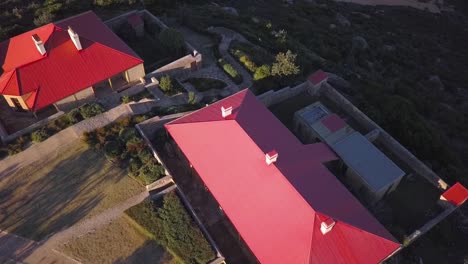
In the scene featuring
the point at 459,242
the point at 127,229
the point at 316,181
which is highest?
the point at 316,181

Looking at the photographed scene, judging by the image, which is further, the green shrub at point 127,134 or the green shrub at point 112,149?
the green shrub at point 127,134

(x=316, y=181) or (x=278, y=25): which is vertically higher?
(x=316, y=181)

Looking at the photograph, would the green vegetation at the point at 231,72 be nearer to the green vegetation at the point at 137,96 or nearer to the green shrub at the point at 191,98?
the green shrub at the point at 191,98

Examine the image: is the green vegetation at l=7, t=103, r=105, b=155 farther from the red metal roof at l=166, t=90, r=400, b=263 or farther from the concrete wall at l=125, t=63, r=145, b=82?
the red metal roof at l=166, t=90, r=400, b=263

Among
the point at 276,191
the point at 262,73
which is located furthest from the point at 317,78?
the point at 276,191

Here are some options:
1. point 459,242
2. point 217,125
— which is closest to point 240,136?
point 217,125

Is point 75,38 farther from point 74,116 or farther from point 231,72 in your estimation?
point 231,72

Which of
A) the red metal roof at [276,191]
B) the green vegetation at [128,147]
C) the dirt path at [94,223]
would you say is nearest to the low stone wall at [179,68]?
the green vegetation at [128,147]

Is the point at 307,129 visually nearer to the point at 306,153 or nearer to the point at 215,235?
the point at 306,153
